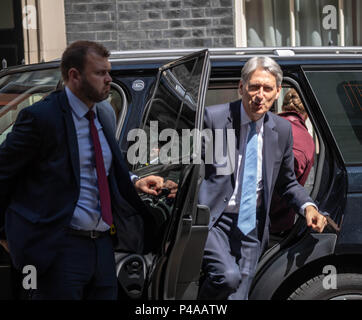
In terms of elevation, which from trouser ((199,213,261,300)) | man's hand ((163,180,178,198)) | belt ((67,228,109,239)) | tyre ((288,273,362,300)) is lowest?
tyre ((288,273,362,300))

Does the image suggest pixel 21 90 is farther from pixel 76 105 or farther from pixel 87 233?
pixel 87 233

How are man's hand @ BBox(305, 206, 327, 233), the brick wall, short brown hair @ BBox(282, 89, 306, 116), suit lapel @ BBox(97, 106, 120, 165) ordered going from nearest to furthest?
suit lapel @ BBox(97, 106, 120, 165)
man's hand @ BBox(305, 206, 327, 233)
short brown hair @ BBox(282, 89, 306, 116)
the brick wall

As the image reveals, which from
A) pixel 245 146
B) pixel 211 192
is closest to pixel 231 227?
pixel 211 192

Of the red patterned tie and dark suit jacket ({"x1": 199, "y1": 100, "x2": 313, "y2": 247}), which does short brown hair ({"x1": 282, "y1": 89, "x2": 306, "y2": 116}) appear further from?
the red patterned tie

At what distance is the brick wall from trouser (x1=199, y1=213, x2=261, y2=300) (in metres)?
5.46

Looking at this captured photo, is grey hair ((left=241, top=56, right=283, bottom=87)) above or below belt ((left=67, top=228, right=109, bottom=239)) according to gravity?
above

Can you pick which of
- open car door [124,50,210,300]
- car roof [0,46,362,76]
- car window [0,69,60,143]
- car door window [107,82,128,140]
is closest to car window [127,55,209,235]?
open car door [124,50,210,300]

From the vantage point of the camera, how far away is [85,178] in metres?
2.74

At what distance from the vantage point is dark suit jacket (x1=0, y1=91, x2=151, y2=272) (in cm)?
262

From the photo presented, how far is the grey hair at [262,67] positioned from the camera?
10.9 feet

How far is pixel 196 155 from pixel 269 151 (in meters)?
0.67

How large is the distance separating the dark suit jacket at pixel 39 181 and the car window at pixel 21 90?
1.14 meters

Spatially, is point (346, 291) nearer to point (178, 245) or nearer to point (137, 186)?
point (178, 245)

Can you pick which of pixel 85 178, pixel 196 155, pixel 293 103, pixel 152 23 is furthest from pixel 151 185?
pixel 152 23
